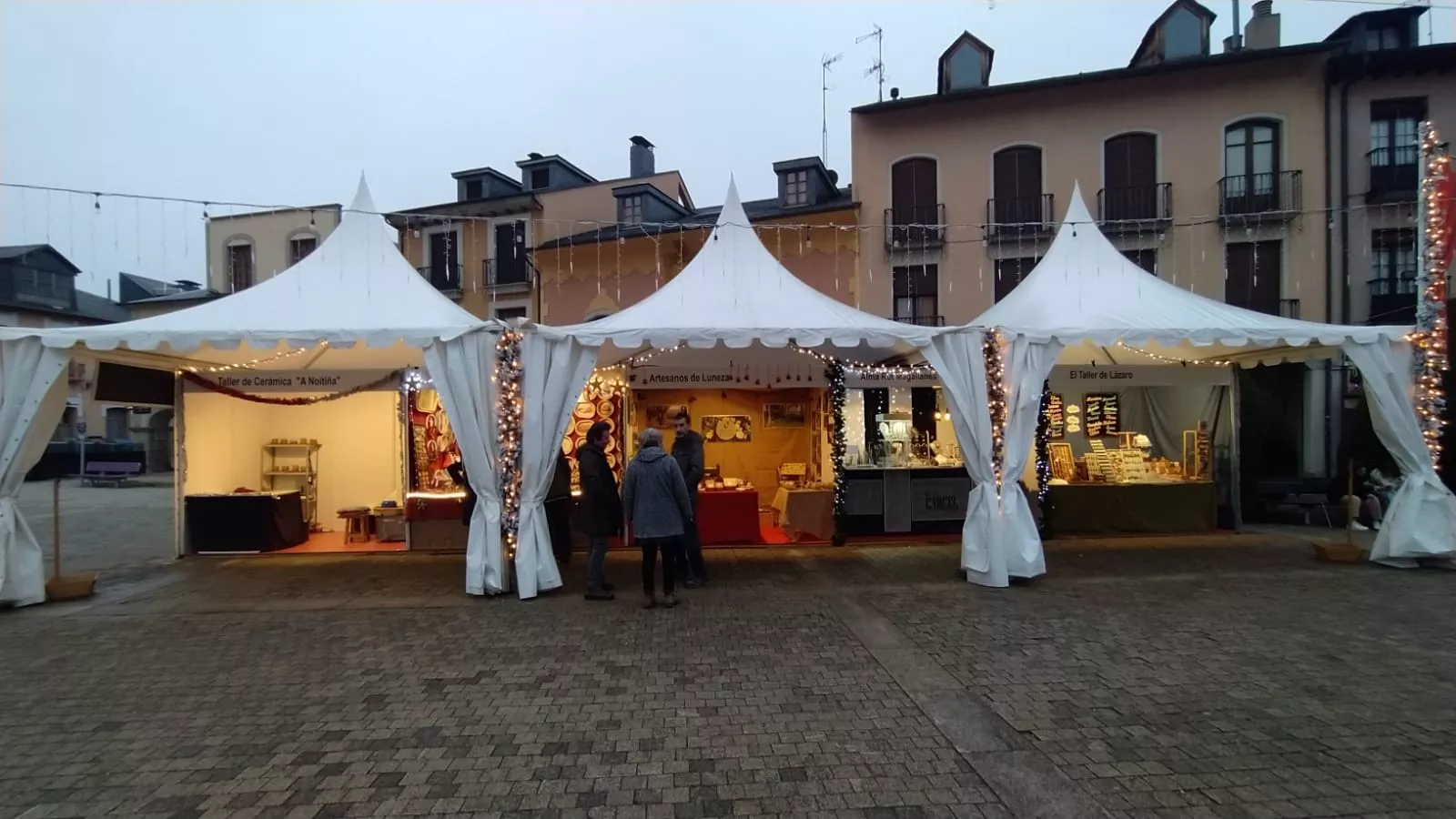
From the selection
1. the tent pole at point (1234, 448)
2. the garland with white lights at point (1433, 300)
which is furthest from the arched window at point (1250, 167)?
the garland with white lights at point (1433, 300)

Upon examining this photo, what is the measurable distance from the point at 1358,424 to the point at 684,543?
1183cm

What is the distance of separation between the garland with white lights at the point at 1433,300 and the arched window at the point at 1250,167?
7612 millimetres

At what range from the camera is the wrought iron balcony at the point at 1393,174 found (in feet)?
45.6

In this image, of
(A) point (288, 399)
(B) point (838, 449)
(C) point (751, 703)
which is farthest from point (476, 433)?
(A) point (288, 399)

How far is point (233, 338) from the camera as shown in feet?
22.6

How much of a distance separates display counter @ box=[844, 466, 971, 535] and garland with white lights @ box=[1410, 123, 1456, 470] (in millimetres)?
4623

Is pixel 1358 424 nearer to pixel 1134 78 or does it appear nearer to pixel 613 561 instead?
pixel 1134 78

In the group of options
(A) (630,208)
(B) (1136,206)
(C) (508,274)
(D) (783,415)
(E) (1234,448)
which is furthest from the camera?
(C) (508,274)

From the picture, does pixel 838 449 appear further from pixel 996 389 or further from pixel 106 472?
pixel 106 472

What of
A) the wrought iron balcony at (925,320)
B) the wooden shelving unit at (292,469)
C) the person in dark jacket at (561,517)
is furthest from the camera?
the wrought iron balcony at (925,320)

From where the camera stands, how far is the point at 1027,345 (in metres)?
7.17

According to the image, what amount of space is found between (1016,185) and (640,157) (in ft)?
36.1

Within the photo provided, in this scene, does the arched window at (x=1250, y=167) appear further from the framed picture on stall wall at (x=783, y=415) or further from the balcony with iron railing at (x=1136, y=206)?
the framed picture on stall wall at (x=783, y=415)

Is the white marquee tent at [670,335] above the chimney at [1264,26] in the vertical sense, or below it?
below
